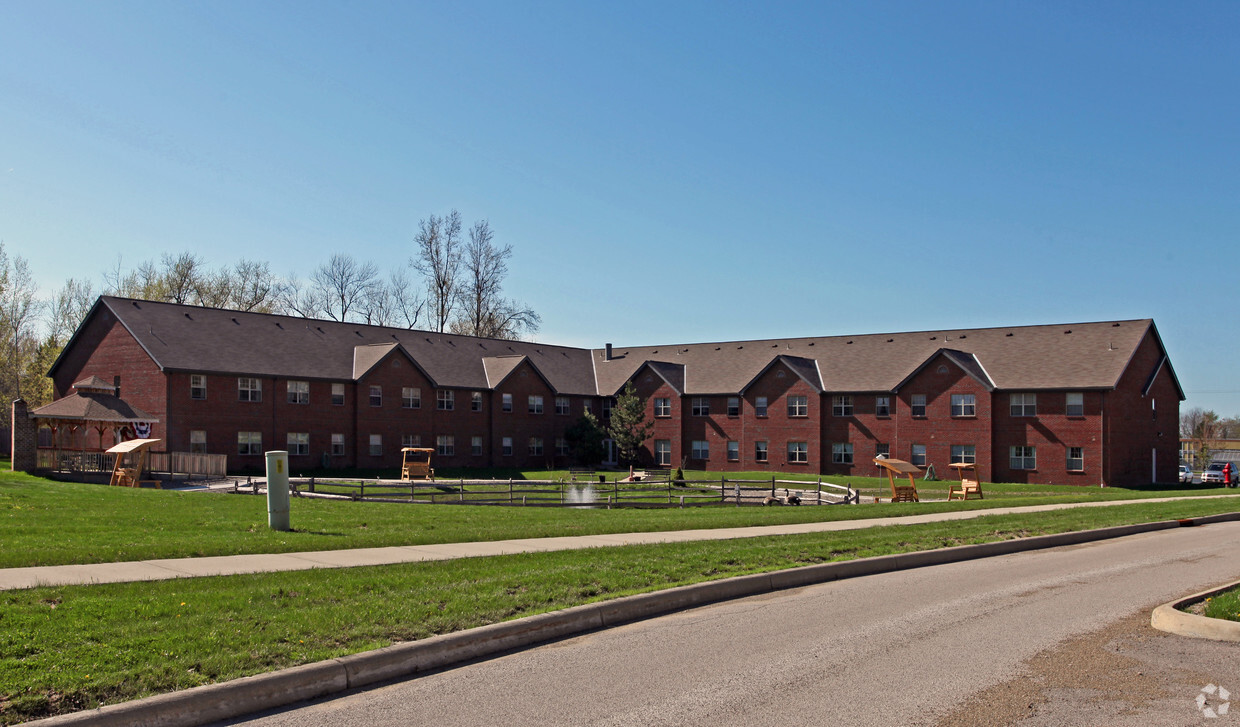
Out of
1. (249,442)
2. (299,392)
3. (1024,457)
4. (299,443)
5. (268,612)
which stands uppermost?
(299,392)

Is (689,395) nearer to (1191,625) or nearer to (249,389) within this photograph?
(249,389)

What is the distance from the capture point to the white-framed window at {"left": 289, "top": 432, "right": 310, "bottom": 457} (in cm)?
5242

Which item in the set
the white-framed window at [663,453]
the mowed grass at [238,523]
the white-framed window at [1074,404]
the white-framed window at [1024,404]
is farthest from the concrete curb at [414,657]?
the white-framed window at [663,453]

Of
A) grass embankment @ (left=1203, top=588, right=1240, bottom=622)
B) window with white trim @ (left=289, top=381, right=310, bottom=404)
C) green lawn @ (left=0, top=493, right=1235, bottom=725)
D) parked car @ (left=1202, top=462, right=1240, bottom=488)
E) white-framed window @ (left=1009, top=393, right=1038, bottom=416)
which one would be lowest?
parked car @ (left=1202, top=462, right=1240, bottom=488)

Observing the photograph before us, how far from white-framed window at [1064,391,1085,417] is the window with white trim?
41035 mm

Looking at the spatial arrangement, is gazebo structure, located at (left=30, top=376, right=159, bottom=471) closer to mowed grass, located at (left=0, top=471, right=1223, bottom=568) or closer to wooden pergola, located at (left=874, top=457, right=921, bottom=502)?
mowed grass, located at (left=0, top=471, right=1223, bottom=568)

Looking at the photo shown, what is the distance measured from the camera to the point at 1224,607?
11.0 metres

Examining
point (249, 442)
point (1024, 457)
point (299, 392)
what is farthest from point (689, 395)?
point (249, 442)

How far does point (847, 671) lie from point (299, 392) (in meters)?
48.6

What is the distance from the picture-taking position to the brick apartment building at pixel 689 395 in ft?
165

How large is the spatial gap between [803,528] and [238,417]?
37333 millimetres

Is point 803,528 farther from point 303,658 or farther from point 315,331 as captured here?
point 315,331

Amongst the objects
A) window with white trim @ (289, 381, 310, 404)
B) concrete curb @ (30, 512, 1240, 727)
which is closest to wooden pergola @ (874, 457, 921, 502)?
concrete curb @ (30, 512, 1240, 727)

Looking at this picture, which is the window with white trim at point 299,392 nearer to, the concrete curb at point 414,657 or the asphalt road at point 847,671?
the concrete curb at point 414,657
